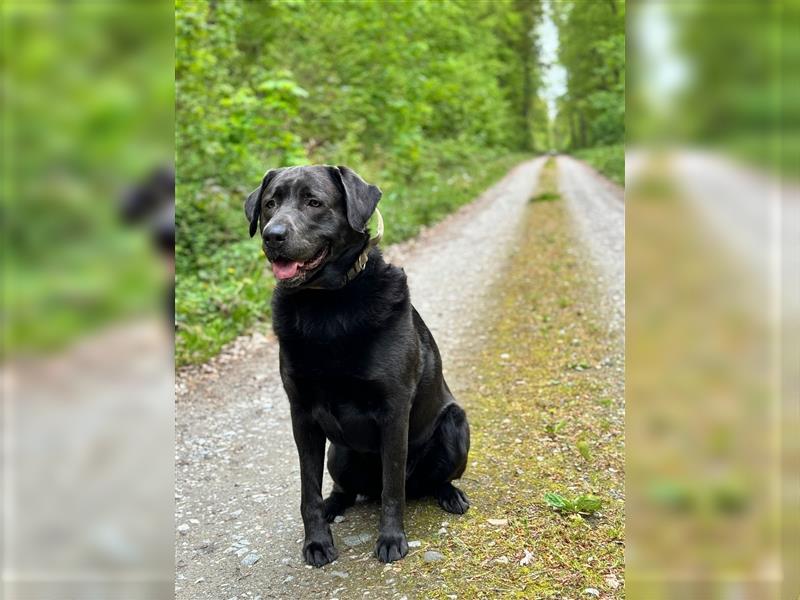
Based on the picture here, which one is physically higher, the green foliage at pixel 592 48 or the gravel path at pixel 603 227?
the green foliage at pixel 592 48

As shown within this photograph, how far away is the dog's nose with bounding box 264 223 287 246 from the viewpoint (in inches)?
108

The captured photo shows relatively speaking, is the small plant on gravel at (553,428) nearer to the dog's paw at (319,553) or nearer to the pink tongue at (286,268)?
the dog's paw at (319,553)

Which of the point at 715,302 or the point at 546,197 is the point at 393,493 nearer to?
the point at 715,302

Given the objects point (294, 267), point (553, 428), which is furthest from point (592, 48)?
point (294, 267)

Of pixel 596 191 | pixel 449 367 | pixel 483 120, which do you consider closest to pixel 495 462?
pixel 449 367

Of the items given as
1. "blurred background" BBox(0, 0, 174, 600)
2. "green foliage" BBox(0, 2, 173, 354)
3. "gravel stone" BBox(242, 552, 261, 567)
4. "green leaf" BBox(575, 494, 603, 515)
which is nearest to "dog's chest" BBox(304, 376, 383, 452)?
"gravel stone" BBox(242, 552, 261, 567)

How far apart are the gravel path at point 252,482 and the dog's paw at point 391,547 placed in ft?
0.18

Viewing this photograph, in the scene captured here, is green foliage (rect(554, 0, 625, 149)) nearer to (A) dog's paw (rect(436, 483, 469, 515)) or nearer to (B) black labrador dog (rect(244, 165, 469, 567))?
(B) black labrador dog (rect(244, 165, 469, 567))

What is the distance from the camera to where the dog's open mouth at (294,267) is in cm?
284

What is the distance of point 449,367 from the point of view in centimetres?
584

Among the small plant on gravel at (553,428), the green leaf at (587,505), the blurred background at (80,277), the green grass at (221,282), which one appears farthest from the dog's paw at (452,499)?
the green grass at (221,282)

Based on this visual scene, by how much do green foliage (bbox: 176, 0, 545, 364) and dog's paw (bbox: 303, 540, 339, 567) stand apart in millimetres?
3310

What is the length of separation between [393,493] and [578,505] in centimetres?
98

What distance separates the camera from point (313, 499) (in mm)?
3082
